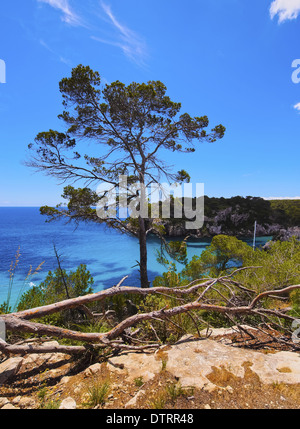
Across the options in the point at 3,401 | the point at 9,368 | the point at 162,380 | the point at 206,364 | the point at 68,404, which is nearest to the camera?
the point at 68,404

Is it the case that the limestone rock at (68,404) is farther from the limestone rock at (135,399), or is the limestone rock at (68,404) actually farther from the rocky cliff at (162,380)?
the limestone rock at (135,399)

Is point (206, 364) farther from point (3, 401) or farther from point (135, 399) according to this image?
point (3, 401)

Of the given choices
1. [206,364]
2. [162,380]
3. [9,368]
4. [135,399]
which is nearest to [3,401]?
[9,368]

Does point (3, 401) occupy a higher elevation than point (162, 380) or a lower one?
lower

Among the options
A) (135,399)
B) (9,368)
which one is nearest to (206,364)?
(135,399)

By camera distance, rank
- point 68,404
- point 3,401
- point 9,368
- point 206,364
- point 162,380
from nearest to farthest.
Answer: point 68,404, point 3,401, point 162,380, point 206,364, point 9,368

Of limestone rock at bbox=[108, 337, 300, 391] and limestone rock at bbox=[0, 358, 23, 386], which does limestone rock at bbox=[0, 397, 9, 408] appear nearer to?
limestone rock at bbox=[0, 358, 23, 386]

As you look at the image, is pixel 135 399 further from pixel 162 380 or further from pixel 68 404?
pixel 68 404

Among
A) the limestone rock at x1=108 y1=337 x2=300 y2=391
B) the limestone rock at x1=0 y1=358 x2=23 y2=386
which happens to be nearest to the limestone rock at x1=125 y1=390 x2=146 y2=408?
the limestone rock at x1=108 y1=337 x2=300 y2=391

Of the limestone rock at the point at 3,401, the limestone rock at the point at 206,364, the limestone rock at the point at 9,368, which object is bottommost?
the limestone rock at the point at 9,368

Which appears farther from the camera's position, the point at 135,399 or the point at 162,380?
the point at 162,380

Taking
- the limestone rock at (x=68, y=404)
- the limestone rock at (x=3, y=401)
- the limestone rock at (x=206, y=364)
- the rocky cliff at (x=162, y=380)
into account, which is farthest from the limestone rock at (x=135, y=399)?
the limestone rock at (x=3, y=401)
